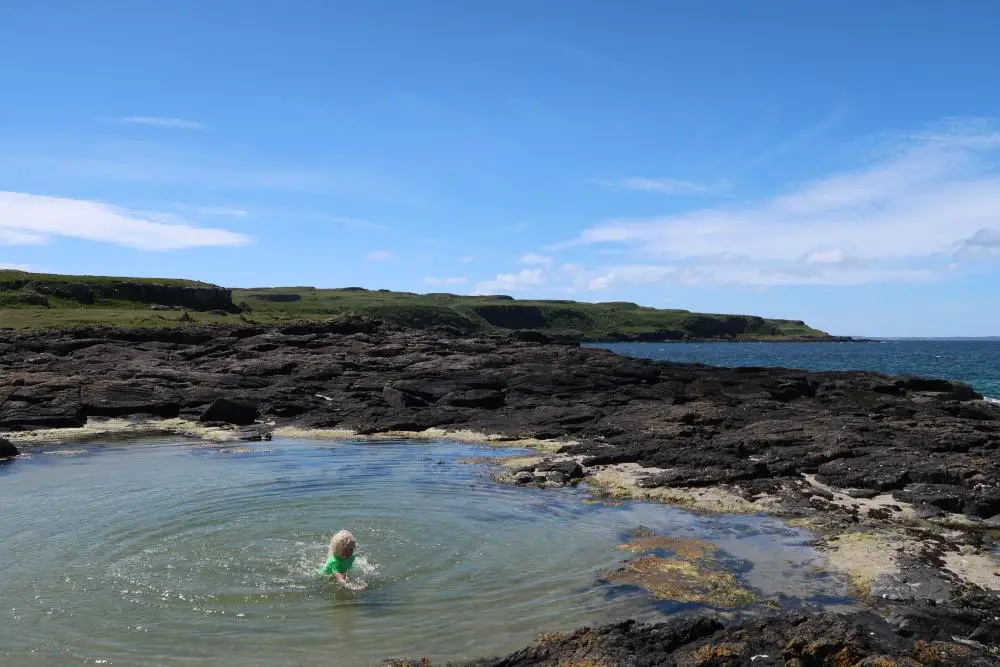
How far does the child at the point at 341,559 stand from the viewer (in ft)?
46.5

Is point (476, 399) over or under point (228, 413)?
over

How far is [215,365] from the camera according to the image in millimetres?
53844

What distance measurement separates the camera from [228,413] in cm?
3881

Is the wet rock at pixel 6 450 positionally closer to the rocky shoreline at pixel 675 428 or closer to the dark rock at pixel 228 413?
the rocky shoreline at pixel 675 428

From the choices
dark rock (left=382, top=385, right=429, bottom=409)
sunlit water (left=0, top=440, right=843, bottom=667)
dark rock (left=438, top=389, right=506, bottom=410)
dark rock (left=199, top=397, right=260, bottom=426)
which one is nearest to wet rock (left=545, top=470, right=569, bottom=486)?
sunlit water (left=0, top=440, right=843, bottom=667)

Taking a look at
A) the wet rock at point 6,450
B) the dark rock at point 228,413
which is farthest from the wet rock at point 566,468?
the wet rock at point 6,450

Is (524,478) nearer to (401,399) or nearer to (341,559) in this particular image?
(341,559)

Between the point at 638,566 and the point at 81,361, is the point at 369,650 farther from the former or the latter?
the point at 81,361

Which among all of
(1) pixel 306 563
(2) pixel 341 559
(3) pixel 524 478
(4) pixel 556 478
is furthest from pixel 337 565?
(4) pixel 556 478

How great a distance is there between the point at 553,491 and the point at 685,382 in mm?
29282

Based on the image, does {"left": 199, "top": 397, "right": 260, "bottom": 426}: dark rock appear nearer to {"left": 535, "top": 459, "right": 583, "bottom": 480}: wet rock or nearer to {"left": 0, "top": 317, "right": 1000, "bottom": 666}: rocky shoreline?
{"left": 0, "top": 317, "right": 1000, "bottom": 666}: rocky shoreline

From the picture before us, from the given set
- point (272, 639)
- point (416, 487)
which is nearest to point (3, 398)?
point (416, 487)

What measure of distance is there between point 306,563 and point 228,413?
82.7 ft

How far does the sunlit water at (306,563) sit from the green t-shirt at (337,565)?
42 cm
